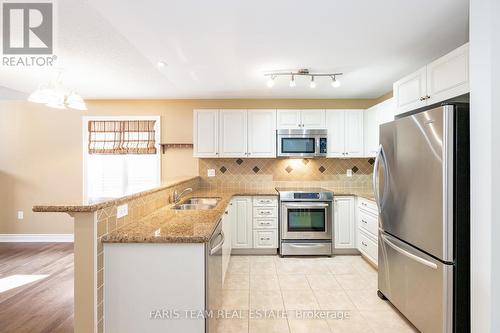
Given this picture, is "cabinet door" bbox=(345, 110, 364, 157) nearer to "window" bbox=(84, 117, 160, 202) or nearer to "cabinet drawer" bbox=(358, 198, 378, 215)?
"cabinet drawer" bbox=(358, 198, 378, 215)

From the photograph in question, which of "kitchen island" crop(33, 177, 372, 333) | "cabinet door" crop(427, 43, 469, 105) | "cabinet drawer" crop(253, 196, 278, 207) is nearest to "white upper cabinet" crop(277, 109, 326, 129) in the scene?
"cabinet drawer" crop(253, 196, 278, 207)

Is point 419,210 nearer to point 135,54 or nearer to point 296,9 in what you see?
point 296,9

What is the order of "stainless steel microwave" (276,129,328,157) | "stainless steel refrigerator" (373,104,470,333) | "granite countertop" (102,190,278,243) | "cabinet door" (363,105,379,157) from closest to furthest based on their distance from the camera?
"granite countertop" (102,190,278,243) → "stainless steel refrigerator" (373,104,470,333) → "cabinet door" (363,105,379,157) → "stainless steel microwave" (276,129,328,157)

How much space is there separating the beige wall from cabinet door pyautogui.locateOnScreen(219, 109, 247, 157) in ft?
1.25

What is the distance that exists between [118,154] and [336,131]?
12.0 ft

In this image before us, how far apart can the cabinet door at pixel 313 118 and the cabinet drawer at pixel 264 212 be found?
1456 mm

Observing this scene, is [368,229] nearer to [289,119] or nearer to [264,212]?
[264,212]

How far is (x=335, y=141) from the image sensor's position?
396 cm

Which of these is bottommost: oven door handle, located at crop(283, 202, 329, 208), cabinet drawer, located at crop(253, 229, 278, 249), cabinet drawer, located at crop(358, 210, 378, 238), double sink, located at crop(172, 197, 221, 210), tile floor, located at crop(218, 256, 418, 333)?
tile floor, located at crop(218, 256, 418, 333)

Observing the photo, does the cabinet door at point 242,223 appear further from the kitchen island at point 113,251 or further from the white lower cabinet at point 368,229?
the kitchen island at point 113,251

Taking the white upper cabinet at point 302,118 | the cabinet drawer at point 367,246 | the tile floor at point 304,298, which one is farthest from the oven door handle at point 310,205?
the white upper cabinet at point 302,118

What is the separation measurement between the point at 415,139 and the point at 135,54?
270cm

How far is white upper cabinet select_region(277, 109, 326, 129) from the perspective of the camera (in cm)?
397

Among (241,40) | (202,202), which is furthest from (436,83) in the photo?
(202,202)
